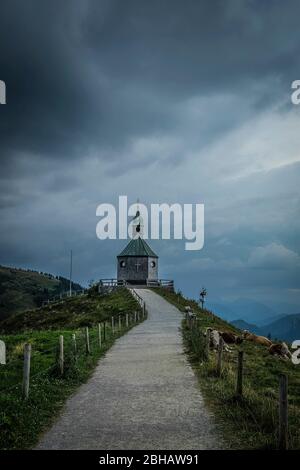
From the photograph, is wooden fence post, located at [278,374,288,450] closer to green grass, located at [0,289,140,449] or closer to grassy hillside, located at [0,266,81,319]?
green grass, located at [0,289,140,449]

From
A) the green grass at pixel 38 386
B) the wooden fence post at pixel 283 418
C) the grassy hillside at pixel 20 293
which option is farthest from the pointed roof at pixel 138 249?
the wooden fence post at pixel 283 418

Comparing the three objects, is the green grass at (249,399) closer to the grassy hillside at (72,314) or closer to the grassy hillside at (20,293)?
the grassy hillside at (72,314)

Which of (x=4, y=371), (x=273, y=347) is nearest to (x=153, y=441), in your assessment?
(x=4, y=371)

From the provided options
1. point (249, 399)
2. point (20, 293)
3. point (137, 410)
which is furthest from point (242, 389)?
point (20, 293)

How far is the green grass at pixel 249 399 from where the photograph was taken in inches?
325

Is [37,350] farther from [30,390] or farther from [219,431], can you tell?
[219,431]

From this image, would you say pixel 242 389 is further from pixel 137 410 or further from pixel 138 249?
pixel 138 249

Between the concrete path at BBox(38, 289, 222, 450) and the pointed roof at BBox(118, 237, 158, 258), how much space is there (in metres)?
59.8

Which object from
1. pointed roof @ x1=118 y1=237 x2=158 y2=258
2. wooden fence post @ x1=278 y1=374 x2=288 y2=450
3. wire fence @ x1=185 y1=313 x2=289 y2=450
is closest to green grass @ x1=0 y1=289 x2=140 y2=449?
wire fence @ x1=185 y1=313 x2=289 y2=450

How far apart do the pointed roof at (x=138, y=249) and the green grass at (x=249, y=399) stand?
Answer: 5804 cm

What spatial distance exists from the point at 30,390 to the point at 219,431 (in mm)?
5359
